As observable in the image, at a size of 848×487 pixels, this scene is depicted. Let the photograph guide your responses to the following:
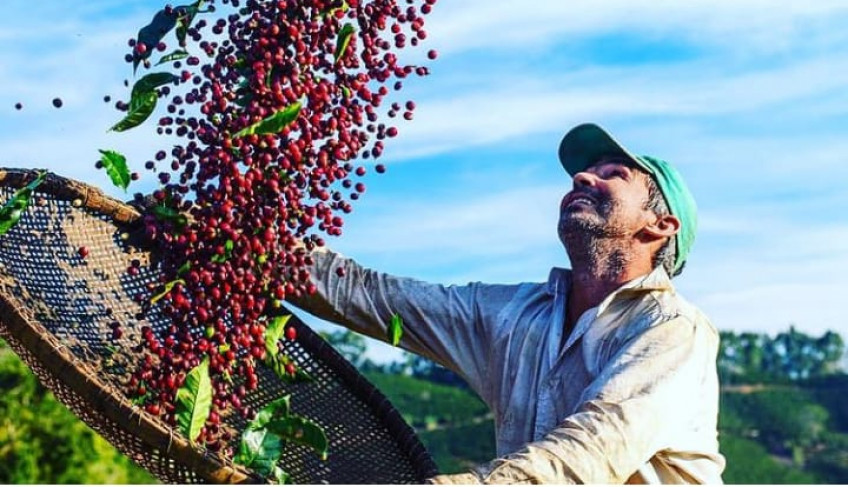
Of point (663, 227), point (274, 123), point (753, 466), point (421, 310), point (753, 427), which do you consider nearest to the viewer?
point (274, 123)

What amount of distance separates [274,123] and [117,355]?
1.94 feet

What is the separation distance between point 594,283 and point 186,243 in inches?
34.6

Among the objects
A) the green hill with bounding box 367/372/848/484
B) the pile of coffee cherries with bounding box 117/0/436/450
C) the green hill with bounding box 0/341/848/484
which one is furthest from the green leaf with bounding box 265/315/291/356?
the green hill with bounding box 367/372/848/484

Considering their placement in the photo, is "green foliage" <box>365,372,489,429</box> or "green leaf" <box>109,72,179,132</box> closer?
"green leaf" <box>109,72,179,132</box>

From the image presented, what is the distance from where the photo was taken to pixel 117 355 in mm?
2787

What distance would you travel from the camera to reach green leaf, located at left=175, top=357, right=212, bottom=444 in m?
2.49

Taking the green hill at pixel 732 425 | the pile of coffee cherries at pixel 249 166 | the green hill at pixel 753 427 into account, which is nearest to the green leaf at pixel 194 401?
the pile of coffee cherries at pixel 249 166

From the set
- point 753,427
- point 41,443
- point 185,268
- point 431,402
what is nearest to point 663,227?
point 185,268

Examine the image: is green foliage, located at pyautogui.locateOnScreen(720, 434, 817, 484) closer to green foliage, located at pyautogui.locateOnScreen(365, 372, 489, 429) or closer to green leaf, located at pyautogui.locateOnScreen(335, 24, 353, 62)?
green foliage, located at pyautogui.locateOnScreen(365, 372, 489, 429)

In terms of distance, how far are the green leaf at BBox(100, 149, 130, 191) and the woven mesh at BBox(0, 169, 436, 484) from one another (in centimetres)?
11

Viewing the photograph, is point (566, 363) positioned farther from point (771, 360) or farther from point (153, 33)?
point (771, 360)

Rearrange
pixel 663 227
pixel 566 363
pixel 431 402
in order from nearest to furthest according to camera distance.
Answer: pixel 566 363 < pixel 663 227 < pixel 431 402

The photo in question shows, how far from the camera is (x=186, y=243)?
270 cm

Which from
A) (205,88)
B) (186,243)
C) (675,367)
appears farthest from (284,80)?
(675,367)
